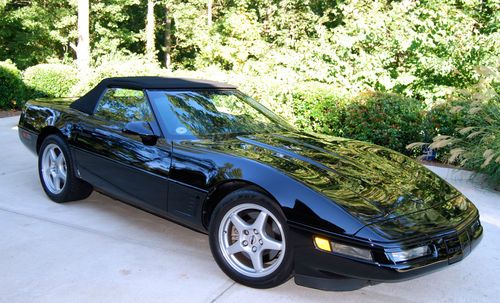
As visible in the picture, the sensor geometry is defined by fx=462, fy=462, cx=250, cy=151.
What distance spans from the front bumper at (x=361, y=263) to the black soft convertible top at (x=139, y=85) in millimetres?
1877

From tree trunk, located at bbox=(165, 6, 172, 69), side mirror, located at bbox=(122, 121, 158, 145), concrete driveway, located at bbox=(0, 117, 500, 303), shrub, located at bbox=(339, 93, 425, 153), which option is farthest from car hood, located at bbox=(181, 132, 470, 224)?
tree trunk, located at bbox=(165, 6, 172, 69)

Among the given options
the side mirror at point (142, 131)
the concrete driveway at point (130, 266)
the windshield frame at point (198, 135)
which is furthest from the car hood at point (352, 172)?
the concrete driveway at point (130, 266)

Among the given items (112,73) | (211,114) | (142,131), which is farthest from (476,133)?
(112,73)

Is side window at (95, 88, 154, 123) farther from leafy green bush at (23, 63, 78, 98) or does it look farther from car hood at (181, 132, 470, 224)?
leafy green bush at (23, 63, 78, 98)

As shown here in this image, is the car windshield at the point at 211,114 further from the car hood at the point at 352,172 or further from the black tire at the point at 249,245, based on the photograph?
the black tire at the point at 249,245

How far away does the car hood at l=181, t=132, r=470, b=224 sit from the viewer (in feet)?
9.07

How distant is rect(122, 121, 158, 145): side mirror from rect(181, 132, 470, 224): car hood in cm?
37

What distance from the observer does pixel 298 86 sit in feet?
26.8

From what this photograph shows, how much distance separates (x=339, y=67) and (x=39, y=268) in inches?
344

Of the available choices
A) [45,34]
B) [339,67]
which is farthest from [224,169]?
[45,34]

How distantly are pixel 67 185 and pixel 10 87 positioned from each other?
8130 millimetres

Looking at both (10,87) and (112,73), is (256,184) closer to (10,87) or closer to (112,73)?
(112,73)

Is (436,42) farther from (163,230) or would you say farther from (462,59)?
(163,230)

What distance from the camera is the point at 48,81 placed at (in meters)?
11.4
